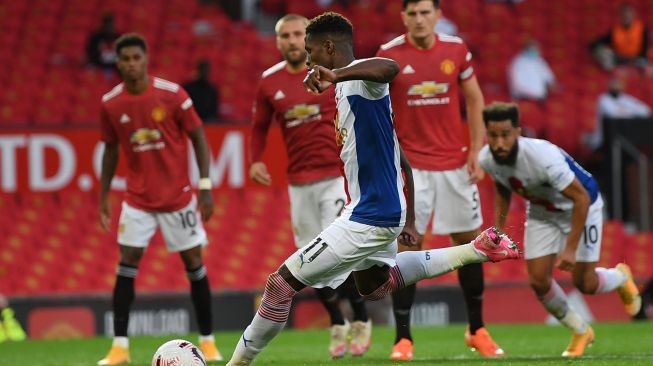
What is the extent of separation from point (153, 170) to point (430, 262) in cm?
283

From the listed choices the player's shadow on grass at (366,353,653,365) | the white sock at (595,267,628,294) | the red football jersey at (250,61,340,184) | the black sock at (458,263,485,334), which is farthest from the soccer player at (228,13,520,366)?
the white sock at (595,267,628,294)

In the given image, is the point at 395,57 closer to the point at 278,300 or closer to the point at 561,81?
the point at 278,300

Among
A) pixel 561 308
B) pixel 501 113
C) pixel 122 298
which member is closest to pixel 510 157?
pixel 501 113

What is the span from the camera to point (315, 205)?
31.0 ft

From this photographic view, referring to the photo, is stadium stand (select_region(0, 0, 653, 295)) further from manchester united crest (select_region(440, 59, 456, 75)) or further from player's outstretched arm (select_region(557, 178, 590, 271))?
player's outstretched arm (select_region(557, 178, 590, 271))

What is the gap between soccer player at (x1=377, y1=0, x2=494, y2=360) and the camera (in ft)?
29.9

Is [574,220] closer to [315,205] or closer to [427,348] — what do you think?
[315,205]

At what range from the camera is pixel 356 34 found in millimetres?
18438

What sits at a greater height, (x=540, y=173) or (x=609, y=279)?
(x=540, y=173)

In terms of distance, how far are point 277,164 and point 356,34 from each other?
4.02 m

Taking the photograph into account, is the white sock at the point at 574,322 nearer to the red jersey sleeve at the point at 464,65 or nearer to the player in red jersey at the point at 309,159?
the player in red jersey at the point at 309,159

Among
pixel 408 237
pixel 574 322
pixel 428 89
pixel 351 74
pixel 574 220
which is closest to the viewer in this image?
pixel 351 74

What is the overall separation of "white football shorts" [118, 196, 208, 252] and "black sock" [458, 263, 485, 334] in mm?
1968

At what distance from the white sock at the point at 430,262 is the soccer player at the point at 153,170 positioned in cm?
237
